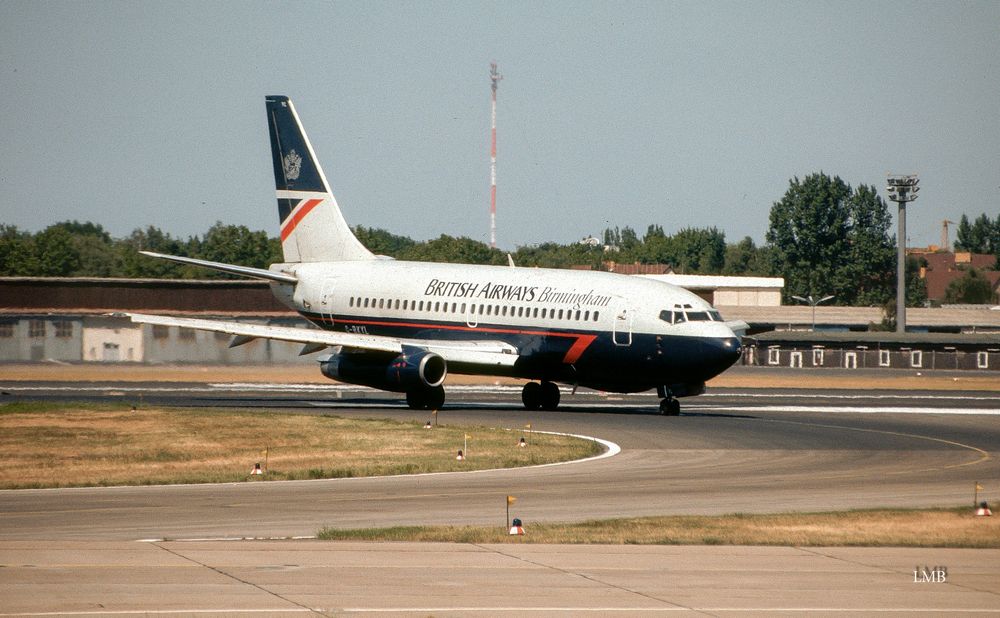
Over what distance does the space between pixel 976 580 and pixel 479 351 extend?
30.6 metres

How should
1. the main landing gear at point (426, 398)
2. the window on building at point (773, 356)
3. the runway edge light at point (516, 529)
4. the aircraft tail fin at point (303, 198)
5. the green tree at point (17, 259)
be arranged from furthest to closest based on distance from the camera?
the green tree at point (17, 259), the window on building at point (773, 356), the aircraft tail fin at point (303, 198), the main landing gear at point (426, 398), the runway edge light at point (516, 529)

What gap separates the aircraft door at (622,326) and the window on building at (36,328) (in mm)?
42225

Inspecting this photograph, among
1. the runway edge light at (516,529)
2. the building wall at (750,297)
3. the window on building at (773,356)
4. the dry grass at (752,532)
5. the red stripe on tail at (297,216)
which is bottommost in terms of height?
the dry grass at (752,532)

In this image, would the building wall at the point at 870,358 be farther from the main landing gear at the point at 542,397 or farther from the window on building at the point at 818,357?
the main landing gear at the point at 542,397

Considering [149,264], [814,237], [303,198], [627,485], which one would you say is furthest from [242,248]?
[627,485]

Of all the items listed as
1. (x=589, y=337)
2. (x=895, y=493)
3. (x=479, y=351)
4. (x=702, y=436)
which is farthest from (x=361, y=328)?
(x=895, y=493)

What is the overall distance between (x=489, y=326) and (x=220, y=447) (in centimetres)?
1514

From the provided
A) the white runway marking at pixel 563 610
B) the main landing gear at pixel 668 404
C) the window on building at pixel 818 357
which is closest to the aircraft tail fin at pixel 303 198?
the main landing gear at pixel 668 404

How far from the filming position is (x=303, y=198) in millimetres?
57312

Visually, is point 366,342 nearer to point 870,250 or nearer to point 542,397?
point 542,397

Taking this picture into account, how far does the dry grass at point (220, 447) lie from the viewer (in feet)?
103

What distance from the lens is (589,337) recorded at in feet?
154

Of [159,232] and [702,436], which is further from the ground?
[159,232]

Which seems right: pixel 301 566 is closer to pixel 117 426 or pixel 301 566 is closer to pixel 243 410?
pixel 117 426
